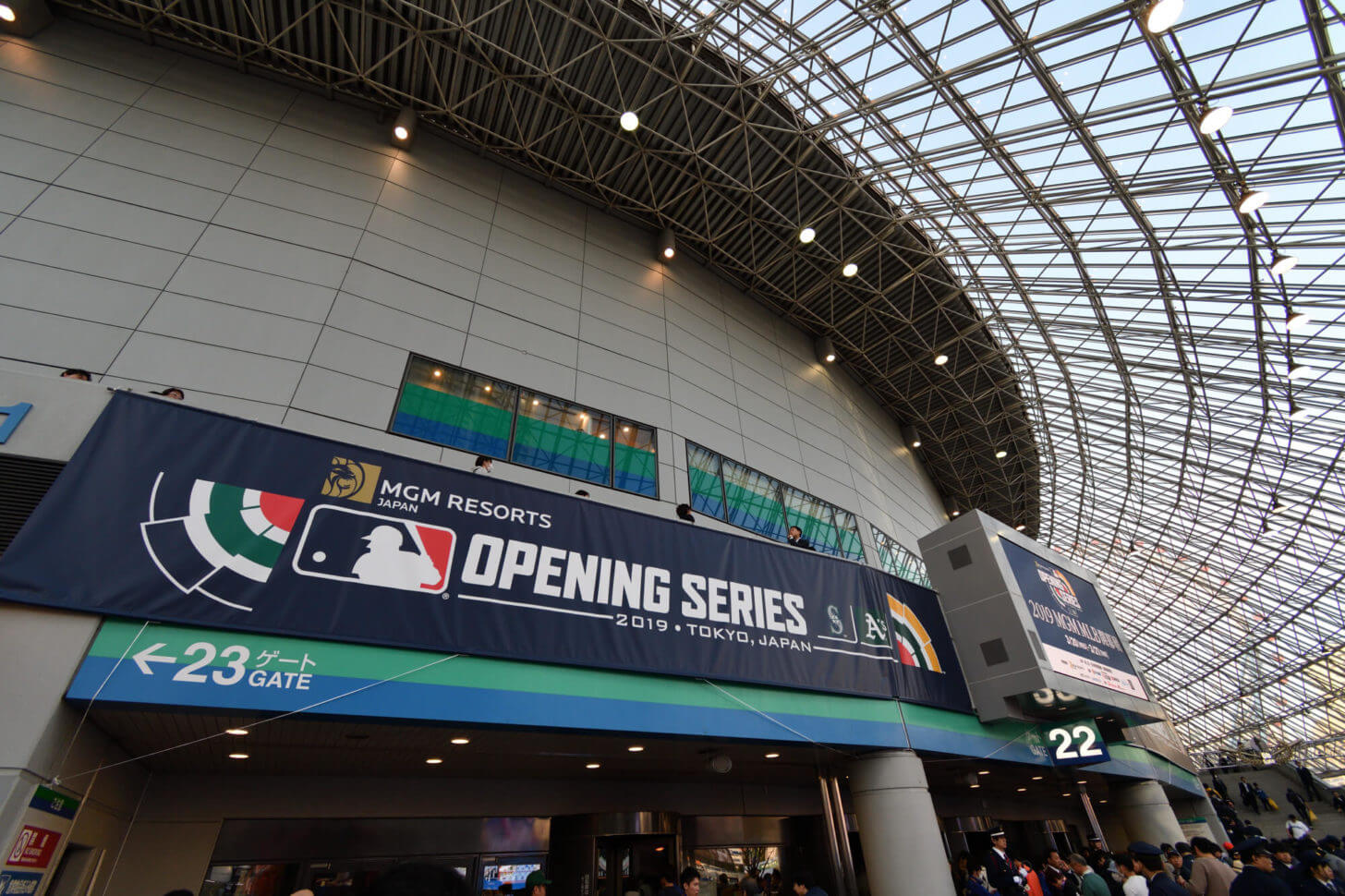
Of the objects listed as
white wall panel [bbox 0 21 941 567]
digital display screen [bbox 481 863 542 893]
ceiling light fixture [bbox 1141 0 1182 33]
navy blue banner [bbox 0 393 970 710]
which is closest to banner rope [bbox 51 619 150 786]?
navy blue banner [bbox 0 393 970 710]

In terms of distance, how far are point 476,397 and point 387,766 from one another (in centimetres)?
694

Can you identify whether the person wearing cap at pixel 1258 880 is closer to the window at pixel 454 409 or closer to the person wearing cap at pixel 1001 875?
the person wearing cap at pixel 1001 875

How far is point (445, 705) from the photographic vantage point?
287 inches

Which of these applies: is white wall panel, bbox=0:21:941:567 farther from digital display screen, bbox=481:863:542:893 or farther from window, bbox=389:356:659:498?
digital display screen, bbox=481:863:542:893

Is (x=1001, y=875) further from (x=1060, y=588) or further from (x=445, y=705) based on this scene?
(x=445, y=705)

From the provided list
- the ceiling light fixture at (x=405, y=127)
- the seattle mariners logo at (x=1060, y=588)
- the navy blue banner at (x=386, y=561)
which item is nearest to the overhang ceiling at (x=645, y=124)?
the ceiling light fixture at (x=405, y=127)

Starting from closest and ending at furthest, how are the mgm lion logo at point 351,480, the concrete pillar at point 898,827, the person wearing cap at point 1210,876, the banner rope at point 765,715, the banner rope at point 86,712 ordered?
the banner rope at point 86,712 < the mgm lion logo at point 351,480 < the person wearing cap at point 1210,876 < the banner rope at point 765,715 < the concrete pillar at point 898,827

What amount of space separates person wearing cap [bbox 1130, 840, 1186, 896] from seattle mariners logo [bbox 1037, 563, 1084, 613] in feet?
26.0

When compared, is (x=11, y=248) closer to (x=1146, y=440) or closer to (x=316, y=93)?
(x=316, y=93)

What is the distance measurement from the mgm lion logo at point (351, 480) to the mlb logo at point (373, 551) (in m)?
0.21

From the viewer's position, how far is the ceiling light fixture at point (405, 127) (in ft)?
47.8

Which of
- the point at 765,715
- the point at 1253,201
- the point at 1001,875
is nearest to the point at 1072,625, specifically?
the point at 1001,875

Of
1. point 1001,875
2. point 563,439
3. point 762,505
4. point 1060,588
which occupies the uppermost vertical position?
point 762,505

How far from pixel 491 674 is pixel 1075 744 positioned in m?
14.4
